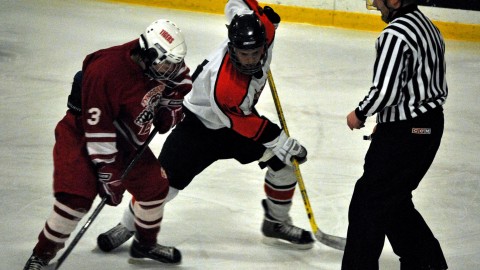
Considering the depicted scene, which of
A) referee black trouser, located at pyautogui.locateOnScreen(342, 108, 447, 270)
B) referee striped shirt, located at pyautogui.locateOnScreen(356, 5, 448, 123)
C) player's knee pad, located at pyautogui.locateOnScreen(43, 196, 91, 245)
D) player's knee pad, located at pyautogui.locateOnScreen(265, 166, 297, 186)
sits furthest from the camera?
player's knee pad, located at pyautogui.locateOnScreen(265, 166, 297, 186)

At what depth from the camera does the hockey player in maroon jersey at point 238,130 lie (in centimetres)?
305

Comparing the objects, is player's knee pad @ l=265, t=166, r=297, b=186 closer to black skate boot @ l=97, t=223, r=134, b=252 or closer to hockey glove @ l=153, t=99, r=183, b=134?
hockey glove @ l=153, t=99, r=183, b=134

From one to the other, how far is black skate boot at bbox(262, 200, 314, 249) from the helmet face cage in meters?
0.71

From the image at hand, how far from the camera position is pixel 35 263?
116 inches

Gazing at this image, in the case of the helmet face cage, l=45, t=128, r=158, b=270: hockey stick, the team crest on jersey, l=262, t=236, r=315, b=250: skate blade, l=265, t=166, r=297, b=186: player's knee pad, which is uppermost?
the helmet face cage

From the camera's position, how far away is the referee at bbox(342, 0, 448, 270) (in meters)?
2.66

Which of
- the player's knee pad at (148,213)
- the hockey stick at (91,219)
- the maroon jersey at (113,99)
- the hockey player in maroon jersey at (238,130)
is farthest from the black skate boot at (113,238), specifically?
the maroon jersey at (113,99)

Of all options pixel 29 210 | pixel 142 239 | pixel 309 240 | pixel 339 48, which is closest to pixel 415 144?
pixel 309 240

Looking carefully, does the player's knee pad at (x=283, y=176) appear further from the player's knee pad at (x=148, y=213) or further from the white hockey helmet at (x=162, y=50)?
the white hockey helmet at (x=162, y=50)

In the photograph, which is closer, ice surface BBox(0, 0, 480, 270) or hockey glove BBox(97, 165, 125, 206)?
hockey glove BBox(97, 165, 125, 206)

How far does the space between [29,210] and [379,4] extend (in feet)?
5.58

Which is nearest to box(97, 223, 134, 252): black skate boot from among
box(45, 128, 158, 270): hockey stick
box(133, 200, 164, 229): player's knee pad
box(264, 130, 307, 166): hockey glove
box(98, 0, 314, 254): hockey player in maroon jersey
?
box(98, 0, 314, 254): hockey player in maroon jersey

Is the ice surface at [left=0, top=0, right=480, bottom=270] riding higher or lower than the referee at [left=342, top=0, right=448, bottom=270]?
lower

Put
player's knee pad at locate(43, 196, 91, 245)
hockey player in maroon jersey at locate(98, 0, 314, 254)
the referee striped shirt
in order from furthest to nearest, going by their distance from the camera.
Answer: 1. hockey player in maroon jersey at locate(98, 0, 314, 254)
2. player's knee pad at locate(43, 196, 91, 245)
3. the referee striped shirt
